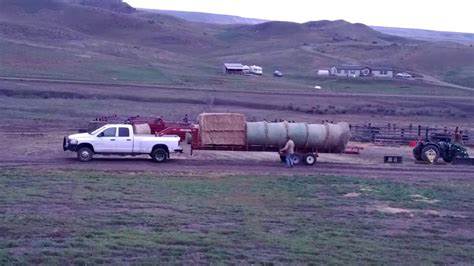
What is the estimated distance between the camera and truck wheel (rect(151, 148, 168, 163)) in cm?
3878

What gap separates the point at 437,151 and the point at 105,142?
631 inches

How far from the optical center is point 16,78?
272ft

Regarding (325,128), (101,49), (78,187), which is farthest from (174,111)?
(101,49)

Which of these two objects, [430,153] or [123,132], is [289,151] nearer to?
[123,132]

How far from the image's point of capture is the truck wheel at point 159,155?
127 feet

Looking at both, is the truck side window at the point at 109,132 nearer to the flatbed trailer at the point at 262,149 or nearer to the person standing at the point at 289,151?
the flatbed trailer at the point at 262,149

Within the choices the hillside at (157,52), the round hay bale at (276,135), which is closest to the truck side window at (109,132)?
the round hay bale at (276,135)

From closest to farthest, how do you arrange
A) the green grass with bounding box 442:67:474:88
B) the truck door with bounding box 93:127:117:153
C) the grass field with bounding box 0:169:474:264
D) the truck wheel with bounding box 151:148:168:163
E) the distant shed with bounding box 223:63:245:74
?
the grass field with bounding box 0:169:474:264 → the truck door with bounding box 93:127:117:153 → the truck wheel with bounding box 151:148:168:163 → the distant shed with bounding box 223:63:245:74 → the green grass with bounding box 442:67:474:88

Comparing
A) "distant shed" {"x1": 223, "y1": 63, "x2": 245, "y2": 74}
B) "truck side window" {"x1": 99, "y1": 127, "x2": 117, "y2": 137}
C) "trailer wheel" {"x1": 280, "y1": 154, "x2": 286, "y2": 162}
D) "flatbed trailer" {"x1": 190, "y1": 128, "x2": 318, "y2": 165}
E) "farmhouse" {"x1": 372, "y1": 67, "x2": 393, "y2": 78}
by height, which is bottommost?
"trailer wheel" {"x1": 280, "y1": 154, "x2": 286, "y2": 162}

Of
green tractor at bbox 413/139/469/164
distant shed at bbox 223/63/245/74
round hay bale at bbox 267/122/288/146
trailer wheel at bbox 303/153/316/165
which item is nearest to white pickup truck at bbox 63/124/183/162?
round hay bale at bbox 267/122/288/146

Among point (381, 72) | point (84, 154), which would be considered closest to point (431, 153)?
point (84, 154)

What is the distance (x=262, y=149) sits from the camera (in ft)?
135

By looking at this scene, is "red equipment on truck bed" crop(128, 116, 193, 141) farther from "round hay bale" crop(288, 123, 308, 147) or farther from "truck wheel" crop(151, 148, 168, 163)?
"round hay bale" crop(288, 123, 308, 147)

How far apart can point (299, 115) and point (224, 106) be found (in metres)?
6.26
